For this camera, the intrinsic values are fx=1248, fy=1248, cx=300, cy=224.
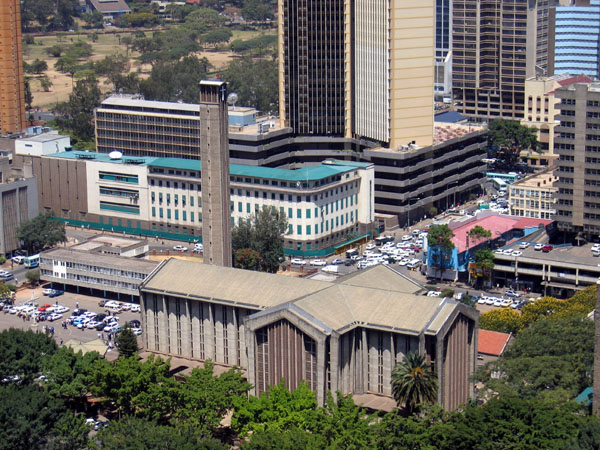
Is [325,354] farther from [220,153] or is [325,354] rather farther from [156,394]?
[220,153]

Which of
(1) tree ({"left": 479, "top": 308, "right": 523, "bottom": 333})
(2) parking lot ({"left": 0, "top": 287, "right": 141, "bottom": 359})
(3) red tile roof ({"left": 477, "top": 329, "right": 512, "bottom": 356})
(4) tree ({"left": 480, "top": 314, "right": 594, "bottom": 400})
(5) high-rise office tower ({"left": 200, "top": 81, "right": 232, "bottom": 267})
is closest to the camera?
(4) tree ({"left": 480, "top": 314, "right": 594, "bottom": 400})

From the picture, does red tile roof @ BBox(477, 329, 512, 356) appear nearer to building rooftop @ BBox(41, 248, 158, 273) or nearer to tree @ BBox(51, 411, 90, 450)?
tree @ BBox(51, 411, 90, 450)

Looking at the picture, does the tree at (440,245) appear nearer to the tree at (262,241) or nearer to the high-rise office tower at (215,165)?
the tree at (262,241)

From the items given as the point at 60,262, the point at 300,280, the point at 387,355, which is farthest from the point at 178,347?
the point at 60,262

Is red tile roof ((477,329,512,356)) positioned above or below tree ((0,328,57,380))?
below

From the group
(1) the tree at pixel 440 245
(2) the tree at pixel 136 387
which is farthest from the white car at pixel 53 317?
(1) the tree at pixel 440 245

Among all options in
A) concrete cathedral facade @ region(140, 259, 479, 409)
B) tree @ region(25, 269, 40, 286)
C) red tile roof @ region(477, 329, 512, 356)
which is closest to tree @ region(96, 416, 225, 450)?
concrete cathedral facade @ region(140, 259, 479, 409)
